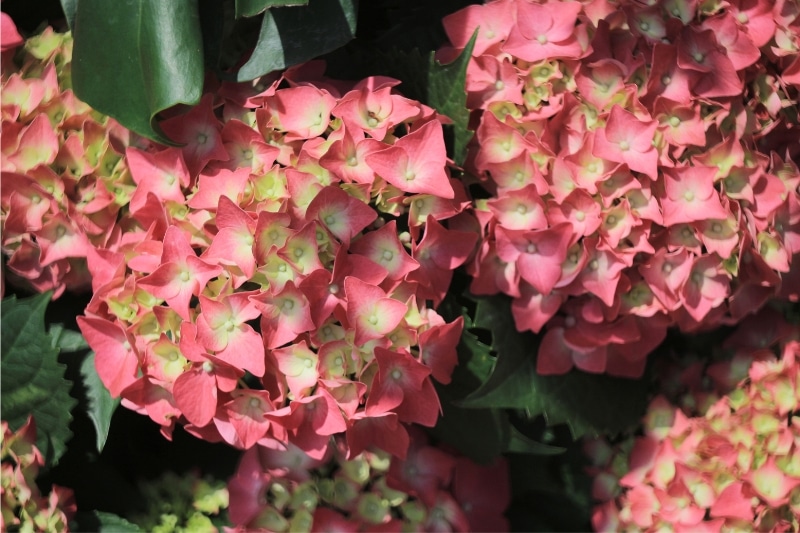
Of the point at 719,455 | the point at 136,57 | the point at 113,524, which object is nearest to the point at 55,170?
the point at 136,57

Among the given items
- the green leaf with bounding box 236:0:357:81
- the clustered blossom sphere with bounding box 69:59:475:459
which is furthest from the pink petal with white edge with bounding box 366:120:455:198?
the green leaf with bounding box 236:0:357:81

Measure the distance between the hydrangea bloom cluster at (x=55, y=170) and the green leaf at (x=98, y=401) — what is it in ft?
0.33

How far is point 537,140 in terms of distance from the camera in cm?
80

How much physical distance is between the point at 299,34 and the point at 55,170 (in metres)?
0.26

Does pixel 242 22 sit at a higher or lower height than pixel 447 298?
higher

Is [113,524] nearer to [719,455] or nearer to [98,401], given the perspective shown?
[98,401]

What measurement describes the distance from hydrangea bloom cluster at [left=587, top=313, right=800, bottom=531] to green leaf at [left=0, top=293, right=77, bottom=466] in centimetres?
59

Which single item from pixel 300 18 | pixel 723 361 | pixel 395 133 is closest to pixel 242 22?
pixel 300 18

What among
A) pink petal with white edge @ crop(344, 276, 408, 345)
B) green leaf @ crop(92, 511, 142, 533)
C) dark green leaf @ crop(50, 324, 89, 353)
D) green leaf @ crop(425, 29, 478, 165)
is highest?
green leaf @ crop(425, 29, 478, 165)

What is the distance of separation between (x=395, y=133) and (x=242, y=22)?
0.68 feet

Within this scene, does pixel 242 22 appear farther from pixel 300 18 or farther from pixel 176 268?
pixel 176 268

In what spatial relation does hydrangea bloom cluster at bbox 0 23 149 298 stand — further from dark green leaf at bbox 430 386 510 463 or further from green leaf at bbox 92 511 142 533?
dark green leaf at bbox 430 386 510 463

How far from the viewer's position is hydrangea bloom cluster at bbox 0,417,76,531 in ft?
2.57

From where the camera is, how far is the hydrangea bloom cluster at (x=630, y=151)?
79 centimetres
